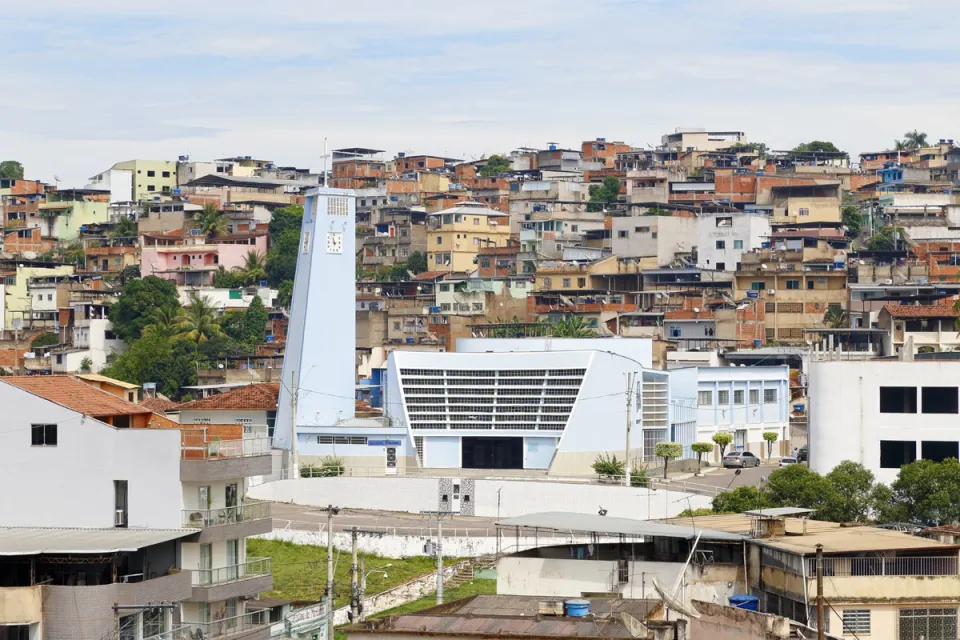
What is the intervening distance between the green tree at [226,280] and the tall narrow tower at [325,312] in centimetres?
4431

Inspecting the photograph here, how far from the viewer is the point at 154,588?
110 ft

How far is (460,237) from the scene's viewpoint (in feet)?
422

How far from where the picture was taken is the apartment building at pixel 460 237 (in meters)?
128

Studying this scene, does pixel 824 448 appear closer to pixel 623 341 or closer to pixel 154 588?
pixel 623 341

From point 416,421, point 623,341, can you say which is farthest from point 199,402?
point 623,341

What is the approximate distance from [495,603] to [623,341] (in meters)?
46.7

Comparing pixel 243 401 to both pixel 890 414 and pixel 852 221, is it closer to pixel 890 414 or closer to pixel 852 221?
pixel 890 414

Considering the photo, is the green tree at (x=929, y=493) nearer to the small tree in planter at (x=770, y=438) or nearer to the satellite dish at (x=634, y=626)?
the satellite dish at (x=634, y=626)

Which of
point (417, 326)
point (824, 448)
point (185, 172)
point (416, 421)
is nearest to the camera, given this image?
point (824, 448)

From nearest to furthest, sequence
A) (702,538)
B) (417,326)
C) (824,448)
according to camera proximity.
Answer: (702,538) → (824,448) → (417,326)

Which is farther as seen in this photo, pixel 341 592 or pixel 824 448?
pixel 824 448

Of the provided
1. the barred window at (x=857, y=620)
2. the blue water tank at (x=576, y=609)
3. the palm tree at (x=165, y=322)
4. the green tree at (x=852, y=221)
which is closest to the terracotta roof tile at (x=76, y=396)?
the blue water tank at (x=576, y=609)

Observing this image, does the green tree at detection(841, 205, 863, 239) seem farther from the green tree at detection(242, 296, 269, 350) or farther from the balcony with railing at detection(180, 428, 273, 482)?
the balcony with railing at detection(180, 428, 273, 482)

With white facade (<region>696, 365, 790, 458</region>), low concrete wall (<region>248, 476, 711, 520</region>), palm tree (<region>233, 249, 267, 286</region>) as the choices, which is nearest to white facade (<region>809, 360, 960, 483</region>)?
low concrete wall (<region>248, 476, 711, 520</region>)
